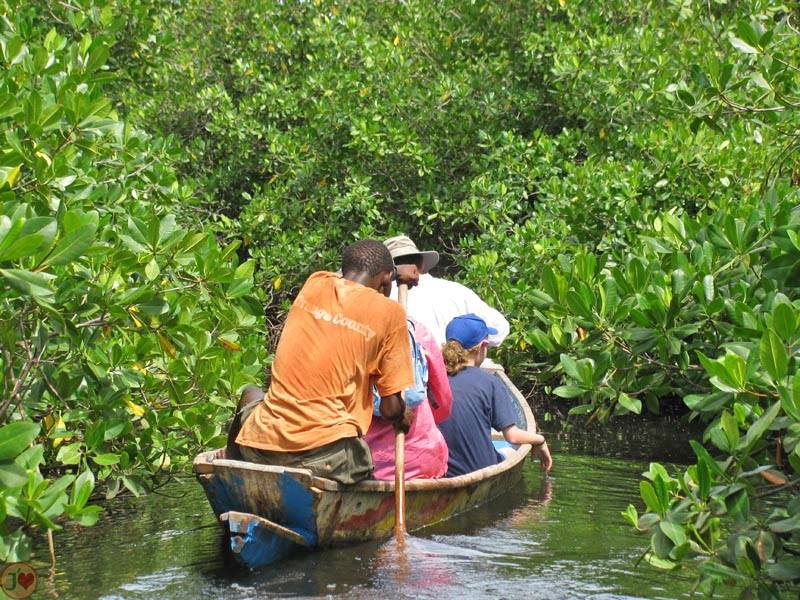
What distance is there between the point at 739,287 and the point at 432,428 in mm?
2410

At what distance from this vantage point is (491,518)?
6918 millimetres

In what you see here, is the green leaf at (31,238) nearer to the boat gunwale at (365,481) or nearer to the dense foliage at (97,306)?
the dense foliage at (97,306)

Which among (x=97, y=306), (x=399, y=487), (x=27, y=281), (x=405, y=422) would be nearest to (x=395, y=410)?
(x=405, y=422)

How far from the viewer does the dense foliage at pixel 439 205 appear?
12.0 feet

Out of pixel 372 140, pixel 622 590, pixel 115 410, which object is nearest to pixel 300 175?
pixel 372 140

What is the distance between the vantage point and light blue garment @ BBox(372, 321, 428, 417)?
19.1ft

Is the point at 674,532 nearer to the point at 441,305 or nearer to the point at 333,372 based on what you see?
the point at 333,372

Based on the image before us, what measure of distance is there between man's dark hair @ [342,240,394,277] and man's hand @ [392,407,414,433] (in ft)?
2.43

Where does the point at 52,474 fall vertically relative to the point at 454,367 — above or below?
below

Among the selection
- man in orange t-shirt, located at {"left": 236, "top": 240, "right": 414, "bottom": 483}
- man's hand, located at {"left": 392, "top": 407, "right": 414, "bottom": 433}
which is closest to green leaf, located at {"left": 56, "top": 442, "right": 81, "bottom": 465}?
man in orange t-shirt, located at {"left": 236, "top": 240, "right": 414, "bottom": 483}

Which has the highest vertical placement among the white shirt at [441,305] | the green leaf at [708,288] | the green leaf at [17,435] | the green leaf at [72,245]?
the white shirt at [441,305]

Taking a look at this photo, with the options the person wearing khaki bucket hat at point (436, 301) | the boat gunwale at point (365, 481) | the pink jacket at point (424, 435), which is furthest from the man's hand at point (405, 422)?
the person wearing khaki bucket hat at point (436, 301)

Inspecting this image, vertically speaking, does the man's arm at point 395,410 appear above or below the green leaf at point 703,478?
above

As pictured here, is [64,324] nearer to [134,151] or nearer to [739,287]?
[134,151]
